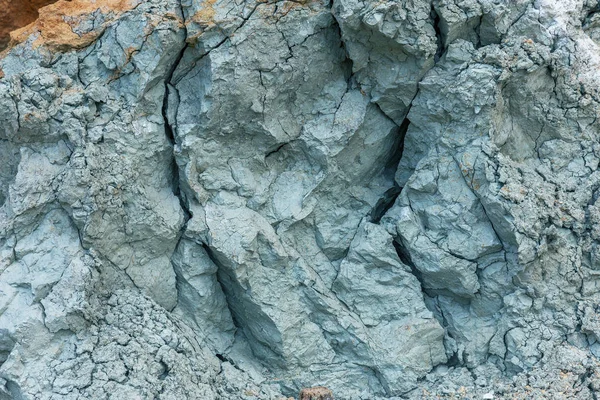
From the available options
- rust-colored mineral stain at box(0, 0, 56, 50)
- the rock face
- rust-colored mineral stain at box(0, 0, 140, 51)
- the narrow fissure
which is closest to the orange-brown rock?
the rock face

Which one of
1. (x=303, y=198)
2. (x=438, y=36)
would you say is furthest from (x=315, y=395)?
(x=438, y=36)

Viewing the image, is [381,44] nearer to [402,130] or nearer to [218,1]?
[402,130]

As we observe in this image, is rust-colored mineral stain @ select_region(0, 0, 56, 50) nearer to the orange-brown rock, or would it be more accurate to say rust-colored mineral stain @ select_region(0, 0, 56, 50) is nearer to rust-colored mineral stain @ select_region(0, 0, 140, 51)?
rust-colored mineral stain @ select_region(0, 0, 140, 51)

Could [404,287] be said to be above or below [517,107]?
below

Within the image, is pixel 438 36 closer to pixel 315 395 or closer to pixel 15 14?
pixel 315 395

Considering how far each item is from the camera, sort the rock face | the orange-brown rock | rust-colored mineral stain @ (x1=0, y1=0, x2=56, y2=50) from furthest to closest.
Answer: rust-colored mineral stain @ (x1=0, y1=0, x2=56, y2=50) < the rock face < the orange-brown rock

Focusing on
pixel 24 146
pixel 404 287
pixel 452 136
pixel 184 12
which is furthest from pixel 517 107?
pixel 24 146

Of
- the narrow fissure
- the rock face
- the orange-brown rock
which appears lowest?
the orange-brown rock
